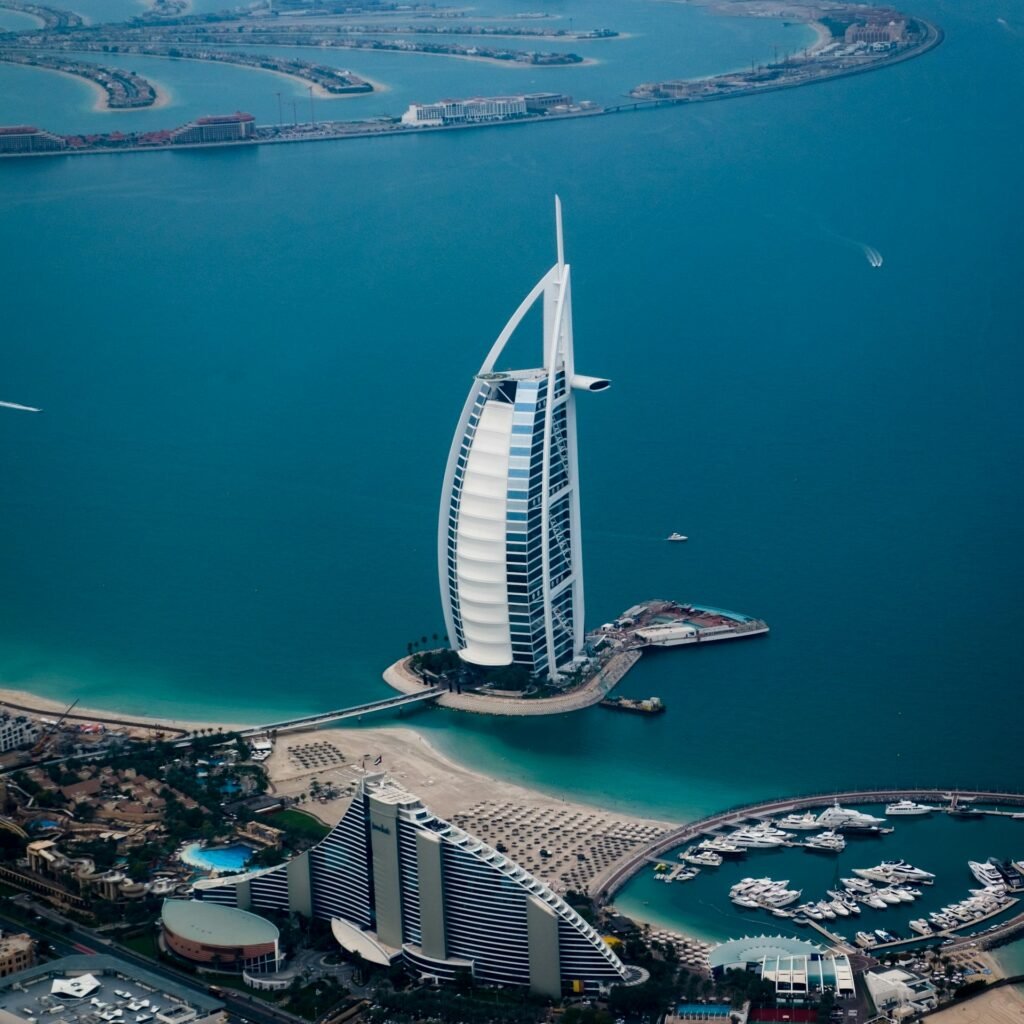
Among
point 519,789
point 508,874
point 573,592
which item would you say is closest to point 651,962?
point 508,874

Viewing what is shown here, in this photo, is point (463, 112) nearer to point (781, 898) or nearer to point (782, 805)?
point (782, 805)

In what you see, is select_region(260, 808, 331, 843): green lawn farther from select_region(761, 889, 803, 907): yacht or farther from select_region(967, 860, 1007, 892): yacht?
select_region(967, 860, 1007, 892): yacht

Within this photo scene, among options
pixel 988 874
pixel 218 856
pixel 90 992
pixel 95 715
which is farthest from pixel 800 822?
pixel 95 715

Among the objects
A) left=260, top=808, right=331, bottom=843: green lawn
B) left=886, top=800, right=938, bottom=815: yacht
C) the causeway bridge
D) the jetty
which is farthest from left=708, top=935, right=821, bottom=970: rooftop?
the causeway bridge

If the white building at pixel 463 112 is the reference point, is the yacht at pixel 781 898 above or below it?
below

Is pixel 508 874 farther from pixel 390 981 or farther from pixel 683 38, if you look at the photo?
pixel 683 38

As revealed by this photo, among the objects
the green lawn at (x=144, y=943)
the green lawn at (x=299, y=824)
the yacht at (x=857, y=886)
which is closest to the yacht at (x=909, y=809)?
the yacht at (x=857, y=886)

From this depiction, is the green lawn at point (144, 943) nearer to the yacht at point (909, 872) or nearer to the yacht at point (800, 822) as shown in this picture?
the yacht at point (800, 822)
